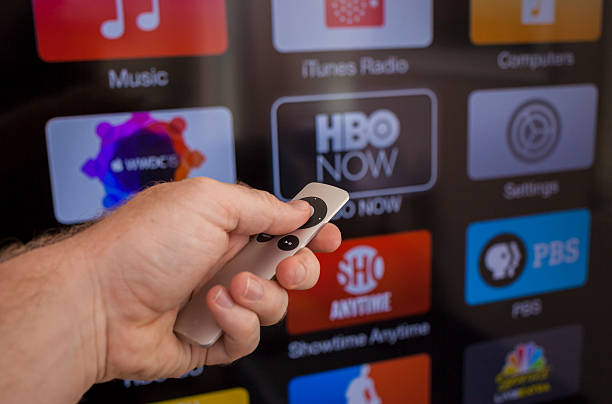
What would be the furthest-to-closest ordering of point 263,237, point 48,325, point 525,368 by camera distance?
point 525,368 → point 263,237 → point 48,325

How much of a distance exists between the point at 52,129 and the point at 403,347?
697 mm

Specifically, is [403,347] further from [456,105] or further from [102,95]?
[102,95]

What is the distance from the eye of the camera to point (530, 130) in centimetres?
112

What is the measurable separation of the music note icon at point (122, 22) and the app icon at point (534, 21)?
1.77 ft

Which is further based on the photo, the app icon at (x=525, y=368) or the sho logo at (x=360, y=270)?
the app icon at (x=525, y=368)

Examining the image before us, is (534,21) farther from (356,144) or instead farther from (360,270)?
(360,270)

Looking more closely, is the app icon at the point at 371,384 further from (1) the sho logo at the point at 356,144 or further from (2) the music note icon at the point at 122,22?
(2) the music note icon at the point at 122,22

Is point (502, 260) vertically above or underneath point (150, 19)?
underneath

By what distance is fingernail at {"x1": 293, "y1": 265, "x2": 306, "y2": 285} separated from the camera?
0.69 metres

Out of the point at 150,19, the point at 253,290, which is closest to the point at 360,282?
the point at 253,290

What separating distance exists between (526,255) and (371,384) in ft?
1.29

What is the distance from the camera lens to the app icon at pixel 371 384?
3.40 ft

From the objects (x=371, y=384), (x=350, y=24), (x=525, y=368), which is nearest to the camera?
(x=350, y=24)

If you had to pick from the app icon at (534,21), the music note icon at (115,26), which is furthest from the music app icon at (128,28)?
the app icon at (534,21)
